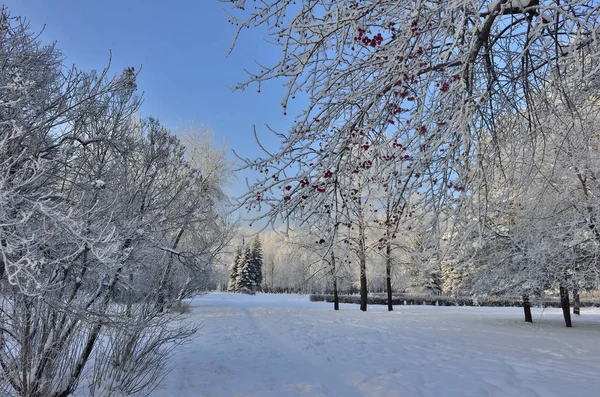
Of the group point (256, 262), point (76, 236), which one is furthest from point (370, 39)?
point (256, 262)

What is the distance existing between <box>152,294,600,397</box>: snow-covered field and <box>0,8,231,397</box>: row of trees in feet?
3.49

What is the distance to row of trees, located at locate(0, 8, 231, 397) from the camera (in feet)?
9.20

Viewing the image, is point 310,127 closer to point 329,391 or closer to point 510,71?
point 510,71

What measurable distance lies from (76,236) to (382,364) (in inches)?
213

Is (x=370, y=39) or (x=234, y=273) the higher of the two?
(x=370, y=39)

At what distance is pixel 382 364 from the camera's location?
6.31 meters

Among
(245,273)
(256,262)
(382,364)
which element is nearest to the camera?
(382,364)

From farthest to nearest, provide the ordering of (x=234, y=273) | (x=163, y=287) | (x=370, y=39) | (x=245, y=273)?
(x=234, y=273) → (x=245, y=273) → (x=163, y=287) → (x=370, y=39)

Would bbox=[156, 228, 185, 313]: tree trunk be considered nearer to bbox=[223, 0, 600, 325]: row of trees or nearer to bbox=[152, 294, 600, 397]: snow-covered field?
bbox=[152, 294, 600, 397]: snow-covered field

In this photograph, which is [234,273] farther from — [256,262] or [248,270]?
[256,262]

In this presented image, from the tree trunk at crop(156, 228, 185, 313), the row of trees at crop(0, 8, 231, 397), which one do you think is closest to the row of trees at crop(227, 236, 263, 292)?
the tree trunk at crop(156, 228, 185, 313)

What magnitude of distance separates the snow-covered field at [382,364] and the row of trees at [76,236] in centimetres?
106

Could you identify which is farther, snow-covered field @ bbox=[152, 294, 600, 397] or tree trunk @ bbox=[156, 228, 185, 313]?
snow-covered field @ bbox=[152, 294, 600, 397]

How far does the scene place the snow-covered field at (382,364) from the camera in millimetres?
A: 4875
